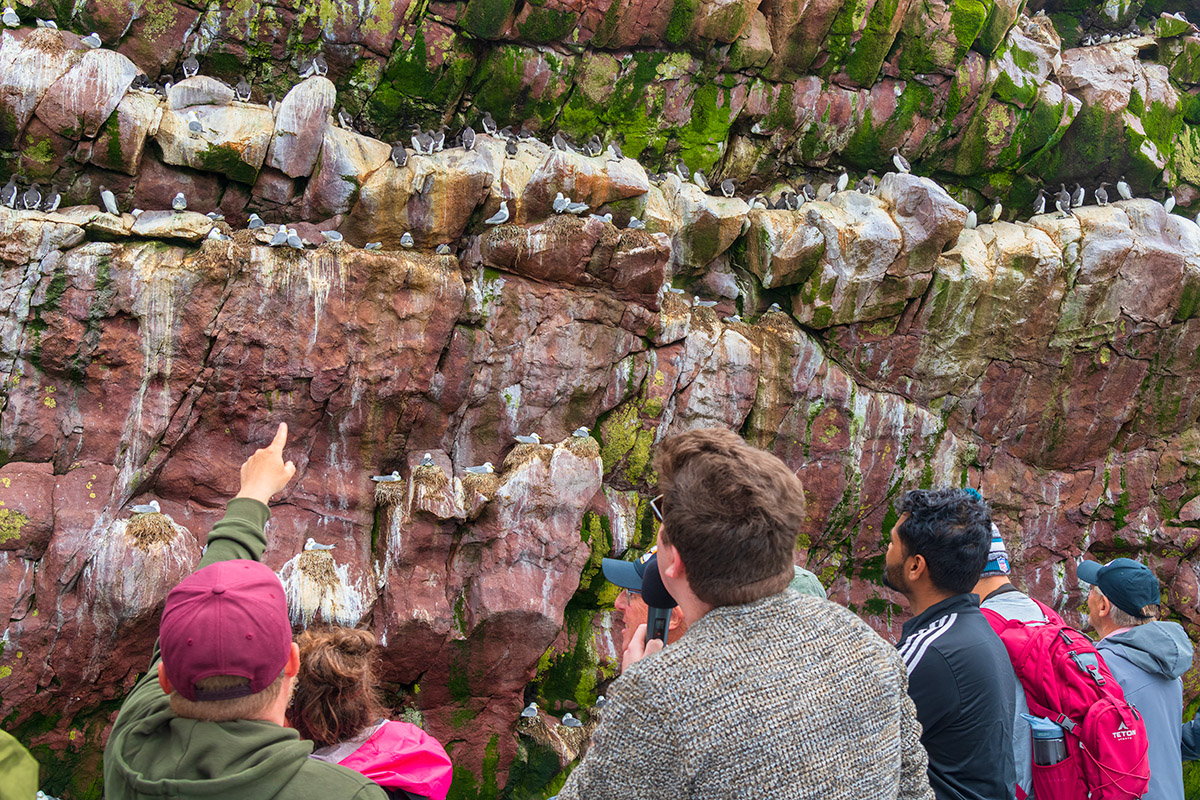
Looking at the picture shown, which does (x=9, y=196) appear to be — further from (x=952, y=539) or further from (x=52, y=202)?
(x=952, y=539)

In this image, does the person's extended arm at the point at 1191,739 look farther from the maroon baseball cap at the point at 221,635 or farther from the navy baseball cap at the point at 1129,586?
the maroon baseball cap at the point at 221,635

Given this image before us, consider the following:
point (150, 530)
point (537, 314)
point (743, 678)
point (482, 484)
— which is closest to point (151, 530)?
point (150, 530)

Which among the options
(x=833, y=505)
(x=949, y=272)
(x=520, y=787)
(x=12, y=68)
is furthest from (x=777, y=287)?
(x=12, y=68)

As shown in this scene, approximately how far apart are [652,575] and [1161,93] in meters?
16.3

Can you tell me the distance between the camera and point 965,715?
2.94 m

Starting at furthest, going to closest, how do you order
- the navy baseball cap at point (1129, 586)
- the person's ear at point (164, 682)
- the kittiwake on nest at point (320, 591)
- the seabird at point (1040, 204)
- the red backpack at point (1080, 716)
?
the seabird at point (1040, 204) < the kittiwake on nest at point (320, 591) < the navy baseball cap at point (1129, 586) < the red backpack at point (1080, 716) < the person's ear at point (164, 682)

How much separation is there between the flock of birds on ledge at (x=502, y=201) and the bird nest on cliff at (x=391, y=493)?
8.81ft

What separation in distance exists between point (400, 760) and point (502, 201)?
27.1 feet

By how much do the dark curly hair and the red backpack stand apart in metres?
0.59

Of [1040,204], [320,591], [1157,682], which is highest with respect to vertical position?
[1157,682]

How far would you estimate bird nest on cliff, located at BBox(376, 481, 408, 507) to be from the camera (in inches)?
354

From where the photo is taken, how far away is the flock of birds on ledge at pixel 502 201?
8.62 m

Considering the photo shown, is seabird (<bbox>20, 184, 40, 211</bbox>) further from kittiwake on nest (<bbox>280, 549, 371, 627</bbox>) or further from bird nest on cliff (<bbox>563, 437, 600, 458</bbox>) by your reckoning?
bird nest on cliff (<bbox>563, 437, 600, 458</bbox>)

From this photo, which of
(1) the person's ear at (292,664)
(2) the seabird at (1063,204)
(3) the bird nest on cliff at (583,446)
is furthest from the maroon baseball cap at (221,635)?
(2) the seabird at (1063,204)
